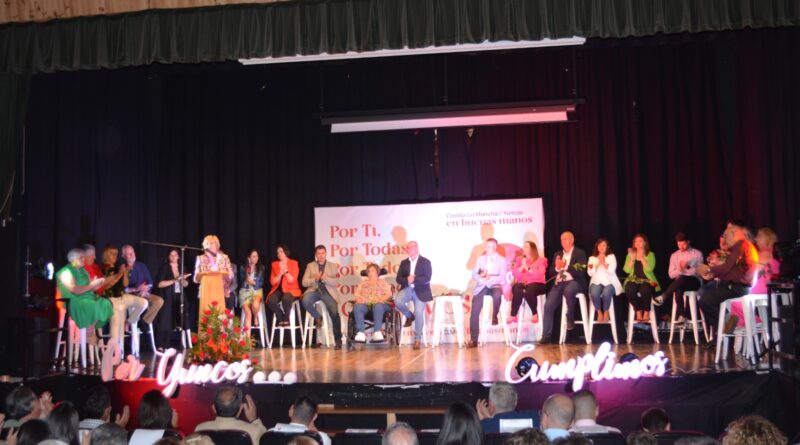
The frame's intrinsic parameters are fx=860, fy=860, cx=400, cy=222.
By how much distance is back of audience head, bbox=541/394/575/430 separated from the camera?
435cm

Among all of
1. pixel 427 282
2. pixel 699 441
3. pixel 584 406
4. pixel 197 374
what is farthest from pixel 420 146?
pixel 699 441

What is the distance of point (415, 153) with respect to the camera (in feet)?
39.3

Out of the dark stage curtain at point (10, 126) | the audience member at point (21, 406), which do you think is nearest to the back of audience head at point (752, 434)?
the audience member at point (21, 406)

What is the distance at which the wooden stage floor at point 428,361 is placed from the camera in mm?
7086

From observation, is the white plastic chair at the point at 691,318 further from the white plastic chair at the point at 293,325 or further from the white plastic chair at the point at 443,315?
the white plastic chair at the point at 293,325

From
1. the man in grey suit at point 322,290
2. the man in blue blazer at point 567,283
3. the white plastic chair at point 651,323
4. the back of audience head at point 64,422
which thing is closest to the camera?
the back of audience head at point 64,422

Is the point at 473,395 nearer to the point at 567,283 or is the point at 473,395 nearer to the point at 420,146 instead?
the point at 567,283

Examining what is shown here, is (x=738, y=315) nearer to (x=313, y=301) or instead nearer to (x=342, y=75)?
(x=313, y=301)

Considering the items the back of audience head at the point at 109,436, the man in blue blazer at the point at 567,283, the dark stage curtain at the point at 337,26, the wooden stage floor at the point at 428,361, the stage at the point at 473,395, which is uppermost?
the dark stage curtain at the point at 337,26

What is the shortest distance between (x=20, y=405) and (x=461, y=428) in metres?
2.86

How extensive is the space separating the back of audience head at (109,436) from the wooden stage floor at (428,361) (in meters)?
3.21

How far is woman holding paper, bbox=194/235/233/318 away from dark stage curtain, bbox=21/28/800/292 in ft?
5.65

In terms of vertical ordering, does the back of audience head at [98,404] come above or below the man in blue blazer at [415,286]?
below

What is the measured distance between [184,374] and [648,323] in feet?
18.8
